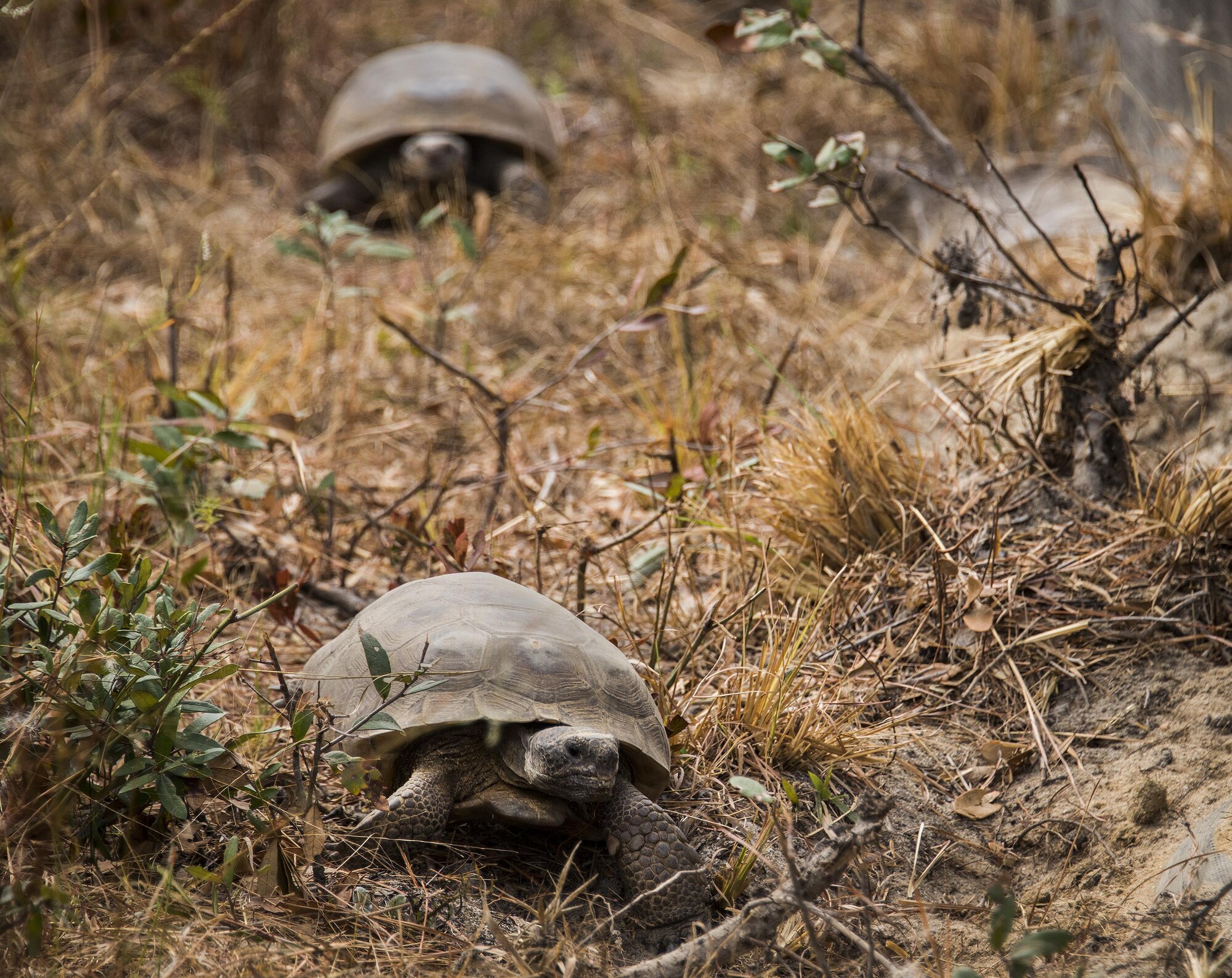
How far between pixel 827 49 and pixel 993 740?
177cm

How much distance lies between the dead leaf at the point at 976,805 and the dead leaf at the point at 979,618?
0.37 m

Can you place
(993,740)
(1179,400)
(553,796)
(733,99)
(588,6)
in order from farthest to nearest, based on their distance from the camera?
(588,6) < (733,99) < (1179,400) < (993,740) < (553,796)

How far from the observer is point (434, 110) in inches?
226

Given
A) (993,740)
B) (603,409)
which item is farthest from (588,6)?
(993,740)

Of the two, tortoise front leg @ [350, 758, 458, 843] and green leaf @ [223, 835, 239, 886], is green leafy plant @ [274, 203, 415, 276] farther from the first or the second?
green leaf @ [223, 835, 239, 886]

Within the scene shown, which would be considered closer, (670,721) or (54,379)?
(670,721)

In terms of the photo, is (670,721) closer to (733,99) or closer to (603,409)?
(603,409)

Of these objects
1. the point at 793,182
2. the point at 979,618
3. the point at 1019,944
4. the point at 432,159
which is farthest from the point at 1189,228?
the point at 432,159

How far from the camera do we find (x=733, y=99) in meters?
6.24

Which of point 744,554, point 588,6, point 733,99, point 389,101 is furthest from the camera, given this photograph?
point 588,6

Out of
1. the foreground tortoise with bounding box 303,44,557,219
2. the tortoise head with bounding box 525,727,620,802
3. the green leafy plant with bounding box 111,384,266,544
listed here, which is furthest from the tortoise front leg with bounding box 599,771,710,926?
the foreground tortoise with bounding box 303,44,557,219

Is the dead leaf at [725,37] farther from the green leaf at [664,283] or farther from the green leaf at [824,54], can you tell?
the green leaf at [664,283]

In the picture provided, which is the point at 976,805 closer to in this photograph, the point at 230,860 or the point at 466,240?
the point at 230,860

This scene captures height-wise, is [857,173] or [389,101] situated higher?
[857,173]
